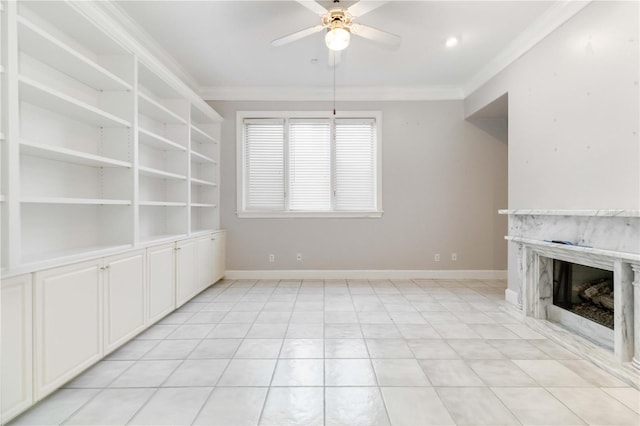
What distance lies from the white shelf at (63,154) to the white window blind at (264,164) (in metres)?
2.34

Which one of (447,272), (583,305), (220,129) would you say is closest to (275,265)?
(220,129)

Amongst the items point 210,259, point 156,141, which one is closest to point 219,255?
point 210,259

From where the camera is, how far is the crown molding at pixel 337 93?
4629 mm

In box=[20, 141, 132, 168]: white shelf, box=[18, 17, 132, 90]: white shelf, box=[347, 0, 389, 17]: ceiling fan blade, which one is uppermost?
box=[347, 0, 389, 17]: ceiling fan blade

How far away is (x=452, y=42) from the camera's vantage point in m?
3.34

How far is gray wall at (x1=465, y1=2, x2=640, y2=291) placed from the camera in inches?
85.4

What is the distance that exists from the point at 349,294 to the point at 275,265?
1.40m

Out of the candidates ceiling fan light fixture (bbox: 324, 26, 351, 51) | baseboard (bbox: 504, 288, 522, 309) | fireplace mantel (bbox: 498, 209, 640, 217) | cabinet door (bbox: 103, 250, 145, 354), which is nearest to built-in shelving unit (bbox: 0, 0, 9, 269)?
cabinet door (bbox: 103, 250, 145, 354)

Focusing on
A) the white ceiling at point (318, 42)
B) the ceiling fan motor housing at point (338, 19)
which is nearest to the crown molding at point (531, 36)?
the white ceiling at point (318, 42)

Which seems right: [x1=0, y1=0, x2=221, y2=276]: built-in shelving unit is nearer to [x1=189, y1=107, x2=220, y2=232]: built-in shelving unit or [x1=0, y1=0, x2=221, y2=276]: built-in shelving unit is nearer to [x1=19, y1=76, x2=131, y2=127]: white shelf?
[x1=19, y1=76, x2=131, y2=127]: white shelf

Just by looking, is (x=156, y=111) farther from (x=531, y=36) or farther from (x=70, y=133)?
(x=531, y=36)

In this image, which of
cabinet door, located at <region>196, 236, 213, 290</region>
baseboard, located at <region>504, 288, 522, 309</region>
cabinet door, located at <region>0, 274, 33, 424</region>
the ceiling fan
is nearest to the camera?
cabinet door, located at <region>0, 274, 33, 424</region>

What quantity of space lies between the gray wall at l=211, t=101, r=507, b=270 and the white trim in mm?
71

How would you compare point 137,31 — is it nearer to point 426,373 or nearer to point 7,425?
point 7,425
